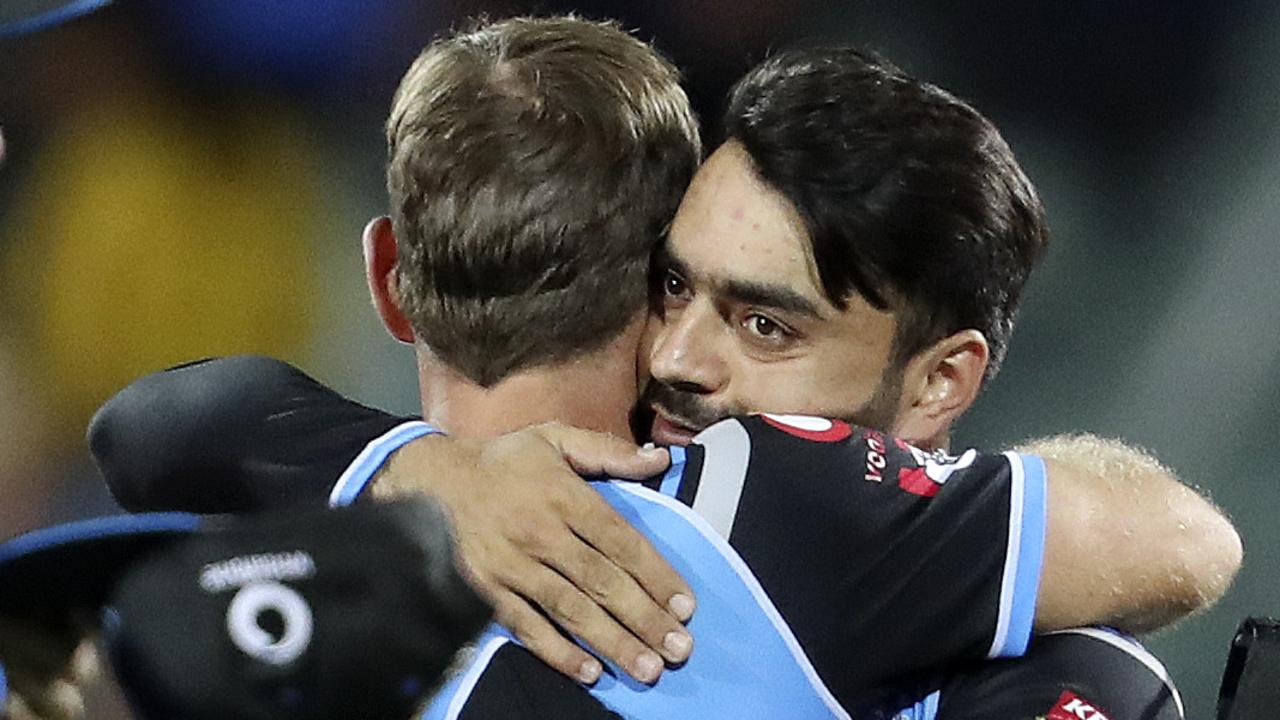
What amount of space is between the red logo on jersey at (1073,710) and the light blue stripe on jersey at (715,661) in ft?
0.49

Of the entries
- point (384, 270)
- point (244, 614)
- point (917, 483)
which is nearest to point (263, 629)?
point (244, 614)

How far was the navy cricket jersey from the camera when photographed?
89 cm

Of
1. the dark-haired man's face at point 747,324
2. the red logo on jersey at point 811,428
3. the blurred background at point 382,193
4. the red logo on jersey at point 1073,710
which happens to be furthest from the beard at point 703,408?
the blurred background at point 382,193

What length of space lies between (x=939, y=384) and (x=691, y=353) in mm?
182

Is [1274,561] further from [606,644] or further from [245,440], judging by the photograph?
[245,440]

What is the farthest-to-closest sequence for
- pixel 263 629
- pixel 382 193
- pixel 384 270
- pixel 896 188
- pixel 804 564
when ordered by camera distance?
pixel 382 193
pixel 384 270
pixel 896 188
pixel 804 564
pixel 263 629

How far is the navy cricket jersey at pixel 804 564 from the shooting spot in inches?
35.0

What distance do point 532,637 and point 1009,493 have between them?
0.91 ft

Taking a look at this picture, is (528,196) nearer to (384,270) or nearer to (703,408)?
(703,408)

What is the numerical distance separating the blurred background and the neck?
17.0 inches

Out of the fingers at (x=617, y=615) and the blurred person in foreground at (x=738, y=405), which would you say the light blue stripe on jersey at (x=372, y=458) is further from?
the fingers at (x=617, y=615)

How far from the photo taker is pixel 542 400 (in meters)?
1.03

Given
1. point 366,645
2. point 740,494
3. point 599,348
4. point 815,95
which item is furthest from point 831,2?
point 366,645

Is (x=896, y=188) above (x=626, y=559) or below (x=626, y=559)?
above
